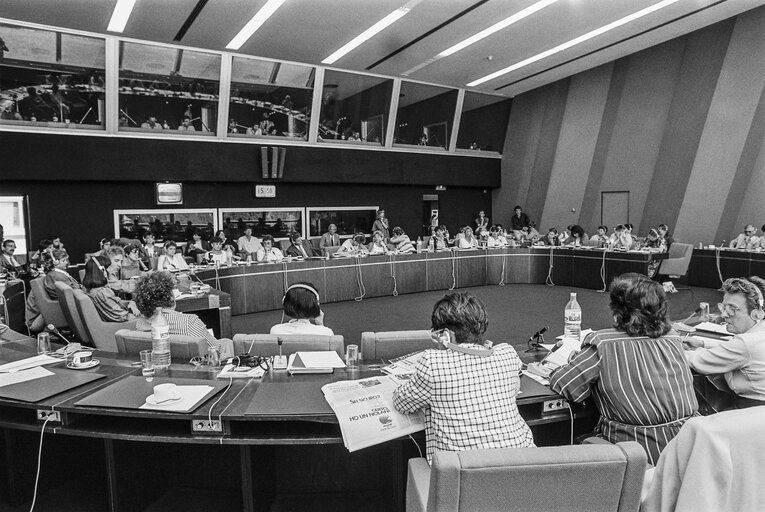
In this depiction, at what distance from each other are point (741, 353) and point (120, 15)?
9.37m

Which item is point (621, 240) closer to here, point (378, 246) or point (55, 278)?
point (378, 246)

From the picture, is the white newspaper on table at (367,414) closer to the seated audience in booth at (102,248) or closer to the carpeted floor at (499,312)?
the carpeted floor at (499,312)

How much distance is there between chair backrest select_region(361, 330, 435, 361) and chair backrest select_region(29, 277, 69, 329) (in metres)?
4.57

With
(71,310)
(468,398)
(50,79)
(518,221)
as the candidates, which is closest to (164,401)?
(468,398)

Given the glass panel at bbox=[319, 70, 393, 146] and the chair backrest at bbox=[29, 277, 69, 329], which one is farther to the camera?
the glass panel at bbox=[319, 70, 393, 146]

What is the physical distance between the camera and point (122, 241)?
321 inches

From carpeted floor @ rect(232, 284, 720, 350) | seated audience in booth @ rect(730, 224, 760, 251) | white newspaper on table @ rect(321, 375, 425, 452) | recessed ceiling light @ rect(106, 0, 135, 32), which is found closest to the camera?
white newspaper on table @ rect(321, 375, 425, 452)

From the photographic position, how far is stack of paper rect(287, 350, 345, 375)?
2676 mm

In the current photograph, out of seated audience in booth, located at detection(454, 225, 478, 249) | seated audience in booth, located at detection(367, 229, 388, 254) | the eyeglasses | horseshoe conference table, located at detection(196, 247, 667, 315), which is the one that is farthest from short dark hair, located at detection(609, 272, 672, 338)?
seated audience in booth, located at detection(454, 225, 478, 249)

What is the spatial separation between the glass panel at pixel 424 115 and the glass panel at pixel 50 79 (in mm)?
6649

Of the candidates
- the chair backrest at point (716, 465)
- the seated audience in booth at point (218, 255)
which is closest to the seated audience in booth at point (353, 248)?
the seated audience in booth at point (218, 255)

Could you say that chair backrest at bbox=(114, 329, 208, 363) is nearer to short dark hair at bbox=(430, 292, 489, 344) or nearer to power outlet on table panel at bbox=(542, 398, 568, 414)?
short dark hair at bbox=(430, 292, 489, 344)

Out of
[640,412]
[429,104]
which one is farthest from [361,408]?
[429,104]

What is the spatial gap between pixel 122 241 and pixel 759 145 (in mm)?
11541
